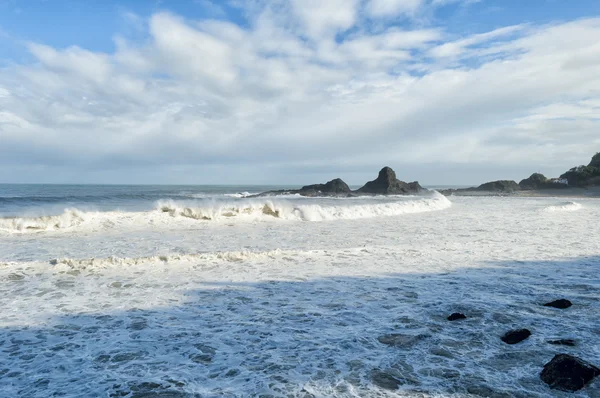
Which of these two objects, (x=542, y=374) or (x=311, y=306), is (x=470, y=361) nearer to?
(x=542, y=374)

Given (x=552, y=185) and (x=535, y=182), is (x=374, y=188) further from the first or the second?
(x=535, y=182)

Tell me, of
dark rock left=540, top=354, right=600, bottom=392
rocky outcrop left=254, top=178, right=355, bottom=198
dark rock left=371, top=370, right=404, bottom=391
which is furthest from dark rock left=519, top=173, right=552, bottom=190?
dark rock left=371, top=370, right=404, bottom=391

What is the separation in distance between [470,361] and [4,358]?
15.3 ft

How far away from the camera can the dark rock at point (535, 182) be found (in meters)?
61.5

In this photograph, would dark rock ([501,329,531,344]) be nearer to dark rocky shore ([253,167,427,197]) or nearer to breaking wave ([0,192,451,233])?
breaking wave ([0,192,451,233])

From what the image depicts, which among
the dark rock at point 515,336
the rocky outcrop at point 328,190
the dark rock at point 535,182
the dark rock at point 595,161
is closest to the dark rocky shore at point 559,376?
the dark rock at point 515,336

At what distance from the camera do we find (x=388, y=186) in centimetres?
5600

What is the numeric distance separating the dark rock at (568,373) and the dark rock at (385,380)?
126 cm

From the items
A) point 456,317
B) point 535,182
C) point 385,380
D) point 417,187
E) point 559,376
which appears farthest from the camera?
point 535,182

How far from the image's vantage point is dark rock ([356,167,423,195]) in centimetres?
5562

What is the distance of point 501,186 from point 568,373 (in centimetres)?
6643

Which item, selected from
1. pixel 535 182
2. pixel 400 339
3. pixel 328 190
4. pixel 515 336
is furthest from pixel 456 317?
pixel 535 182

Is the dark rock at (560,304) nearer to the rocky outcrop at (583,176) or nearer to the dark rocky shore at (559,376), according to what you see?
the dark rocky shore at (559,376)

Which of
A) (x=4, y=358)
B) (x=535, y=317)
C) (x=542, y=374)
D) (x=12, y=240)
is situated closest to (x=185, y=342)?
(x=4, y=358)
